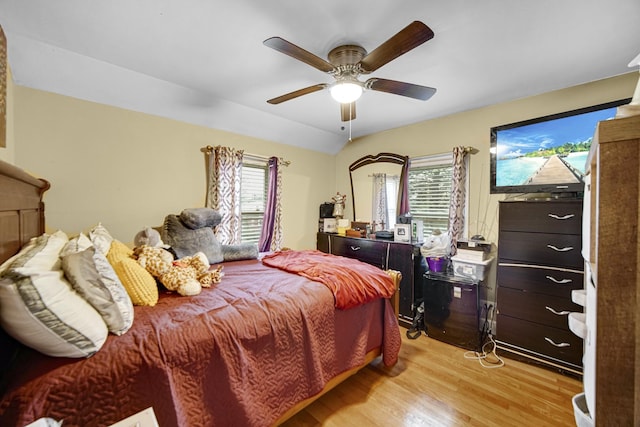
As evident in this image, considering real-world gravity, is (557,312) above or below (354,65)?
below

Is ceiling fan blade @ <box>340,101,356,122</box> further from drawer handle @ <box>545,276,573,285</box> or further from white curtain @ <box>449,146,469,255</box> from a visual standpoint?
drawer handle @ <box>545,276,573,285</box>

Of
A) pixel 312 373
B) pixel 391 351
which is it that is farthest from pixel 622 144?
pixel 391 351

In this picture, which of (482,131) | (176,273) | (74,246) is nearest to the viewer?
(74,246)

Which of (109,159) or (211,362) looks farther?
(109,159)

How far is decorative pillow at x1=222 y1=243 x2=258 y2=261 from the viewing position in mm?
2764

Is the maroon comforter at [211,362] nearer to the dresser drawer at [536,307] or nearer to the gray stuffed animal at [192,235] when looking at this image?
the gray stuffed animal at [192,235]

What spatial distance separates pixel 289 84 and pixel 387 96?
1034 millimetres

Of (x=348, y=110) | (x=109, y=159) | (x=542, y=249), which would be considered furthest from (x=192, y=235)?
(x=542, y=249)

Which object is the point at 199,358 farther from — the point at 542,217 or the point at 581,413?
the point at 542,217

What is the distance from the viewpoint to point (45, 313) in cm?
84

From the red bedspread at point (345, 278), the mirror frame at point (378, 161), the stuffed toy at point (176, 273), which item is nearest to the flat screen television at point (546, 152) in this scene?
the mirror frame at point (378, 161)

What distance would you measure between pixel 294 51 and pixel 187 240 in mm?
1956

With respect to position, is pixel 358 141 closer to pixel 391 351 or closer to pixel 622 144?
pixel 391 351

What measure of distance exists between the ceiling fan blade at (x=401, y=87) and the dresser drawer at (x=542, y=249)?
1499 millimetres
